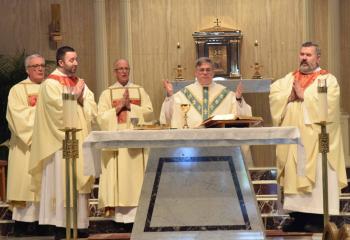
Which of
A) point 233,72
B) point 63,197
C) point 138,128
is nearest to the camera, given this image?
point 138,128

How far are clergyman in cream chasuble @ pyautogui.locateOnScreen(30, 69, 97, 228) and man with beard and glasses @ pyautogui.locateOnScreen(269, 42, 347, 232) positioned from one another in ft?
6.45

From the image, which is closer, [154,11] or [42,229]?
[42,229]

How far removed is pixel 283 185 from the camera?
838 centimetres

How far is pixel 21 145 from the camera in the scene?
354 inches

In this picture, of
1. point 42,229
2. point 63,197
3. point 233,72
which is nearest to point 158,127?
point 63,197

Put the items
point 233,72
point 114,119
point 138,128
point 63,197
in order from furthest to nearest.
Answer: point 233,72
point 114,119
point 63,197
point 138,128

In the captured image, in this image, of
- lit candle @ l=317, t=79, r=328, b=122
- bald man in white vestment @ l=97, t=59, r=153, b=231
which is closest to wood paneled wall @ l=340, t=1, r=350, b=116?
bald man in white vestment @ l=97, t=59, r=153, b=231

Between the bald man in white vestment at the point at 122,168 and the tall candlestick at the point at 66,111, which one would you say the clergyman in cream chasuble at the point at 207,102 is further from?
the tall candlestick at the point at 66,111

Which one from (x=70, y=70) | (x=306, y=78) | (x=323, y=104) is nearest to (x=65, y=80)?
(x=70, y=70)

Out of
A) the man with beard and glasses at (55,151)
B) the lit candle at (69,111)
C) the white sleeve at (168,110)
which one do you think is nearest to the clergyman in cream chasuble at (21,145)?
the man with beard and glasses at (55,151)

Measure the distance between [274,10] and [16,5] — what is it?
12.8 ft

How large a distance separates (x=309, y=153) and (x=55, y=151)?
2.52 m

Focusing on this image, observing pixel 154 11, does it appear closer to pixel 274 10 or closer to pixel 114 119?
pixel 274 10

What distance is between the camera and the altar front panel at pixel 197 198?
677 cm
